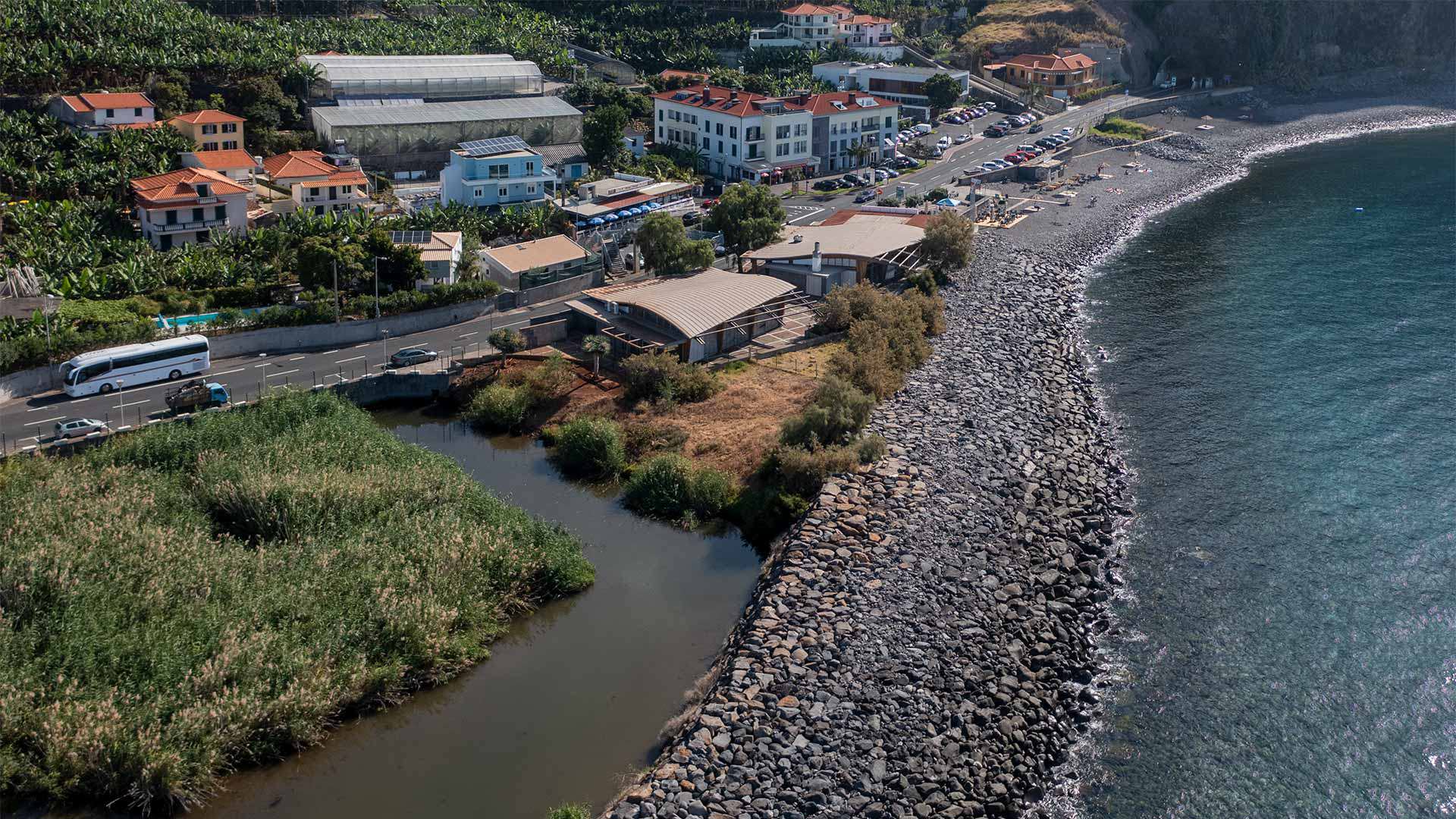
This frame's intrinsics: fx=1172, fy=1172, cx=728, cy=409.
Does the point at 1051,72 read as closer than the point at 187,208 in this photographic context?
No

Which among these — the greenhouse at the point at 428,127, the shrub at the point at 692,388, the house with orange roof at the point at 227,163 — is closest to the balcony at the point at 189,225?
the house with orange roof at the point at 227,163

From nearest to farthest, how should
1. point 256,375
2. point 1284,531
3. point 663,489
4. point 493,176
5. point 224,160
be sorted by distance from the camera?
1. point 1284,531
2. point 663,489
3. point 256,375
4. point 224,160
5. point 493,176

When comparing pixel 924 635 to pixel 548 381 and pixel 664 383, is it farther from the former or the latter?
pixel 548 381

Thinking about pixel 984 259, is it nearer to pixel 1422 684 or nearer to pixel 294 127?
pixel 1422 684

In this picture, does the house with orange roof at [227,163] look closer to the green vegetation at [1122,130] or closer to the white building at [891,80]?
the white building at [891,80]

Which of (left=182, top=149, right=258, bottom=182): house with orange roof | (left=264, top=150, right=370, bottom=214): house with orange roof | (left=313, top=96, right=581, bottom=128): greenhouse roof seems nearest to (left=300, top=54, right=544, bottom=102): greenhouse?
(left=313, top=96, right=581, bottom=128): greenhouse roof

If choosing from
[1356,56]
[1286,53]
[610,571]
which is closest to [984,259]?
[610,571]

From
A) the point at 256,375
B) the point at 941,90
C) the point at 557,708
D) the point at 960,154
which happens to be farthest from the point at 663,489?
the point at 941,90
